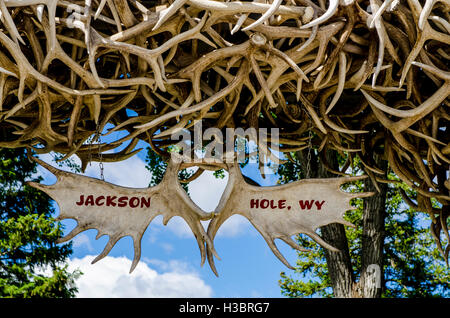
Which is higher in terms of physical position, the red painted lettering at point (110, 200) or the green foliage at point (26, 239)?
the green foliage at point (26, 239)

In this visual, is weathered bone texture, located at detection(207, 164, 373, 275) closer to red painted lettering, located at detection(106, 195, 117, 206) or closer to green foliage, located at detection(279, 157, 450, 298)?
red painted lettering, located at detection(106, 195, 117, 206)

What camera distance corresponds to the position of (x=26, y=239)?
7867 mm

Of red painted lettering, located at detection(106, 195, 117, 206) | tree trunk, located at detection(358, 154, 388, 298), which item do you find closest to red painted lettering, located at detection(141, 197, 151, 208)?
red painted lettering, located at detection(106, 195, 117, 206)

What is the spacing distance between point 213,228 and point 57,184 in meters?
0.79

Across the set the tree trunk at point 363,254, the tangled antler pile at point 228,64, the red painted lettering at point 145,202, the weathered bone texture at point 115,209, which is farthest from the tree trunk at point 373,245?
the red painted lettering at point 145,202

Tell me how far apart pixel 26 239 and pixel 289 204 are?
5672 mm

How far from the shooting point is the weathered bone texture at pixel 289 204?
302 cm

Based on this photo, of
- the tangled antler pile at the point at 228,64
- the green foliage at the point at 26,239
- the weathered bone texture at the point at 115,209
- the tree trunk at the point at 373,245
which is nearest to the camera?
the tangled antler pile at the point at 228,64

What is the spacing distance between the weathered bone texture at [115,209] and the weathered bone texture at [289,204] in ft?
0.56

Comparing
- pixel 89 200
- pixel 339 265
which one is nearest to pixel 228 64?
pixel 89 200

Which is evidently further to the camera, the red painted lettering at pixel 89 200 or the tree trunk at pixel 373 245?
the tree trunk at pixel 373 245

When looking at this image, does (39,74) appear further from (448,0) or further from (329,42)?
(448,0)

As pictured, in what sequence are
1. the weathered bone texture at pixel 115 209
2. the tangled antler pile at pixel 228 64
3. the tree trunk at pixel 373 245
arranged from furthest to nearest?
1. the tree trunk at pixel 373 245
2. the weathered bone texture at pixel 115 209
3. the tangled antler pile at pixel 228 64

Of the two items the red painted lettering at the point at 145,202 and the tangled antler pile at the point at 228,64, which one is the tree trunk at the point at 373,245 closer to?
the tangled antler pile at the point at 228,64
